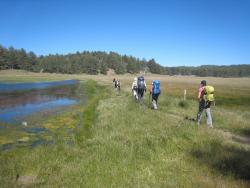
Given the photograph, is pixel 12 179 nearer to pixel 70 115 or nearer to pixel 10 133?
pixel 10 133

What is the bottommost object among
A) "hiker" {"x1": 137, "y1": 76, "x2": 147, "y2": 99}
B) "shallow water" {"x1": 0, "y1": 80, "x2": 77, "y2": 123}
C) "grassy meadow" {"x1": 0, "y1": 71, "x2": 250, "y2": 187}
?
"shallow water" {"x1": 0, "y1": 80, "x2": 77, "y2": 123}

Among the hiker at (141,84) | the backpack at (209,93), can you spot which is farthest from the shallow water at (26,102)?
the backpack at (209,93)

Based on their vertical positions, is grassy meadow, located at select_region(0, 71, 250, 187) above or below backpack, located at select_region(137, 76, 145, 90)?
below

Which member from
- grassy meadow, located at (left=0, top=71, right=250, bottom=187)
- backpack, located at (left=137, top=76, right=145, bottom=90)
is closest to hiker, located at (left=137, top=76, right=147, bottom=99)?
backpack, located at (left=137, top=76, right=145, bottom=90)

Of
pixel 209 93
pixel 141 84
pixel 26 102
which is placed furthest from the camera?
pixel 26 102

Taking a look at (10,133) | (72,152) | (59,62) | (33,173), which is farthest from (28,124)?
(59,62)

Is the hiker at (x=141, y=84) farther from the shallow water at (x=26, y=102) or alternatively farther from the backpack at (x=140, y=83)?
the shallow water at (x=26, y=102)

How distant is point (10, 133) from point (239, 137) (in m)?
12.7

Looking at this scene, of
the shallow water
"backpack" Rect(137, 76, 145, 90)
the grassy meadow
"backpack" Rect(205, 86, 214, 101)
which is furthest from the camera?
the shallow water

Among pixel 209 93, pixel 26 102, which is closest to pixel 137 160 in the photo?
pixel 209 93

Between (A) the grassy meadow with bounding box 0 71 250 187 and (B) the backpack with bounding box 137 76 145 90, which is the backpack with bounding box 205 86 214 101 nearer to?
(A) the grassy meadow with bounding box 0 71 250 187

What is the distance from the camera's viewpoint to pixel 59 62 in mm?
158625

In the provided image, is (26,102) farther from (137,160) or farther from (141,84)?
(137,160)

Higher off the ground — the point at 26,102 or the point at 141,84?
the point at 141,84
